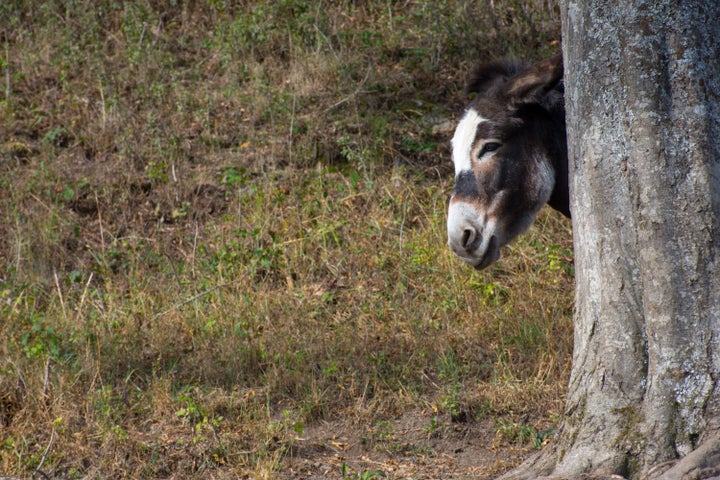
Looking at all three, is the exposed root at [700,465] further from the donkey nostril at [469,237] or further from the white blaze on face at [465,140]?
the white blaze on face at [465,140]

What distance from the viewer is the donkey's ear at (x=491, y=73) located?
5.10 metres

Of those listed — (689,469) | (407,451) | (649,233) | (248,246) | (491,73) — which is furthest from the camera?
(248,246)

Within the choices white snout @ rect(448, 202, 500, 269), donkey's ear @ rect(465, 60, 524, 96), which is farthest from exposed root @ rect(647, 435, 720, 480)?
donkey's ear @ rect(465, 60, 524, 96)

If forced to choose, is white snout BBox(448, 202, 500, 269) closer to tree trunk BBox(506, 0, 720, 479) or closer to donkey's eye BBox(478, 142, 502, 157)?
donkey's eye BBox(478, 142, 502, 157)

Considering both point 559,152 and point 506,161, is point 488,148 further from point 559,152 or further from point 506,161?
point 559,152

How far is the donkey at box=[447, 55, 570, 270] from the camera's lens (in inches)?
181

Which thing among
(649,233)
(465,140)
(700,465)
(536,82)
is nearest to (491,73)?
(536,82)

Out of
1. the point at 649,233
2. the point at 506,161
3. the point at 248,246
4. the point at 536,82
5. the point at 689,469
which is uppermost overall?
the point at 536,82

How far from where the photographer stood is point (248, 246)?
22.5 feet

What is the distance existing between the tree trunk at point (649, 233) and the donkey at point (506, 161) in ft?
3.94

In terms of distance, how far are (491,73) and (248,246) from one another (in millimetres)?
2695

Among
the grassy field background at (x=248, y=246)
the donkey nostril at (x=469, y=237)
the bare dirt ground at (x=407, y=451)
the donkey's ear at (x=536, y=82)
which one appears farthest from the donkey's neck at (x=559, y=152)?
the bare dirt ground at (x=407, y=451)

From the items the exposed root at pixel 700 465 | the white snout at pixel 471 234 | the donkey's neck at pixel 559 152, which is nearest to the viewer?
the exposed root at pixel 700 465

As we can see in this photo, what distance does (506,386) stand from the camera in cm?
489
